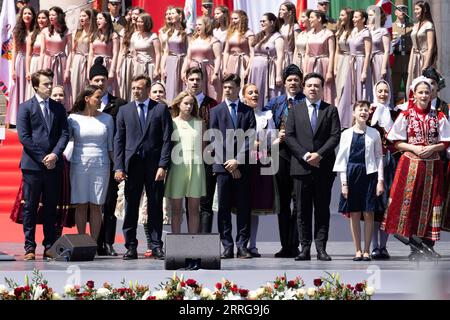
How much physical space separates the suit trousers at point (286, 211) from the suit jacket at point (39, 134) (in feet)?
7.73

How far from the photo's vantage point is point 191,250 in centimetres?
1262

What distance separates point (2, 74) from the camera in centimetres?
2173

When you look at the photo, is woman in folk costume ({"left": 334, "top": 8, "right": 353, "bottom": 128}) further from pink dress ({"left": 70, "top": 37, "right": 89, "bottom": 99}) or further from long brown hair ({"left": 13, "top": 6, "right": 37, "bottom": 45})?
long brown hair ({"left": 13, "top": 6, "right": 37, "bottom": 45})

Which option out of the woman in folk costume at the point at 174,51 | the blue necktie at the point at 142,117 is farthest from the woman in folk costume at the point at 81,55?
the blue necktie at the point at 142,117

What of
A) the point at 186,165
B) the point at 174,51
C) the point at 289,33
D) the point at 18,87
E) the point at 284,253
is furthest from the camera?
the point at 18,87

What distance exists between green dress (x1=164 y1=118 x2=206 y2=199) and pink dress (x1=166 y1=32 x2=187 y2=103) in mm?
4828

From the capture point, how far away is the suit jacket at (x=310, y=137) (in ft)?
46.4

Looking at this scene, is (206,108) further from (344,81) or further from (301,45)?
(344,81)

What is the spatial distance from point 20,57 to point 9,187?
7.97 feet

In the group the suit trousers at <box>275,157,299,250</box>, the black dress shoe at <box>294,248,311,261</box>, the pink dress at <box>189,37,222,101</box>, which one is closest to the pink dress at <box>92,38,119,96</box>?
the pink dress at <box>189,37,222,101</box>

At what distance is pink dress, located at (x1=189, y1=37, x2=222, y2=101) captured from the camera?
18781mm

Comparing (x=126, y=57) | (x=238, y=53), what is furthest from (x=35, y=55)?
(x=238, y=53)
